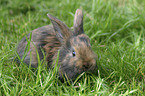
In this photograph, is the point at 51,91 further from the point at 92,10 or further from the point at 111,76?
the point at 92,10

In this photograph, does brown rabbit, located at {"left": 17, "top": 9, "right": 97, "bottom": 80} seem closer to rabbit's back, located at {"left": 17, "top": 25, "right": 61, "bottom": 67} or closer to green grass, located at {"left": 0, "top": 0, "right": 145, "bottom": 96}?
rabbit's back, located at {"left": 17, "top": 25, "right": 61, "bottom": 67}

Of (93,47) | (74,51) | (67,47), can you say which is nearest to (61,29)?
(67,47)

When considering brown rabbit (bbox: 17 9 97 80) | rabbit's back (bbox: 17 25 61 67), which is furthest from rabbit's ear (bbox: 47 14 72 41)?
rabbit's back (bbox: 17 25 61 67)

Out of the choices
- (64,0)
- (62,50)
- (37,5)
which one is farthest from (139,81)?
(37,5)

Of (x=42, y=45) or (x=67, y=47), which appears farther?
(x=42, y=45)

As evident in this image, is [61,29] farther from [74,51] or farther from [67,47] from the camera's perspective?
[74,51]

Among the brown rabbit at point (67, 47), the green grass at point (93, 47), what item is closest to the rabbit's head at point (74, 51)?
the brown rabbit at point (67, 47)

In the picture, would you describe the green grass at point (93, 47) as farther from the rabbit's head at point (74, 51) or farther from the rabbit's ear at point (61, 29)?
the rabbit's ear at point (61, 29)
